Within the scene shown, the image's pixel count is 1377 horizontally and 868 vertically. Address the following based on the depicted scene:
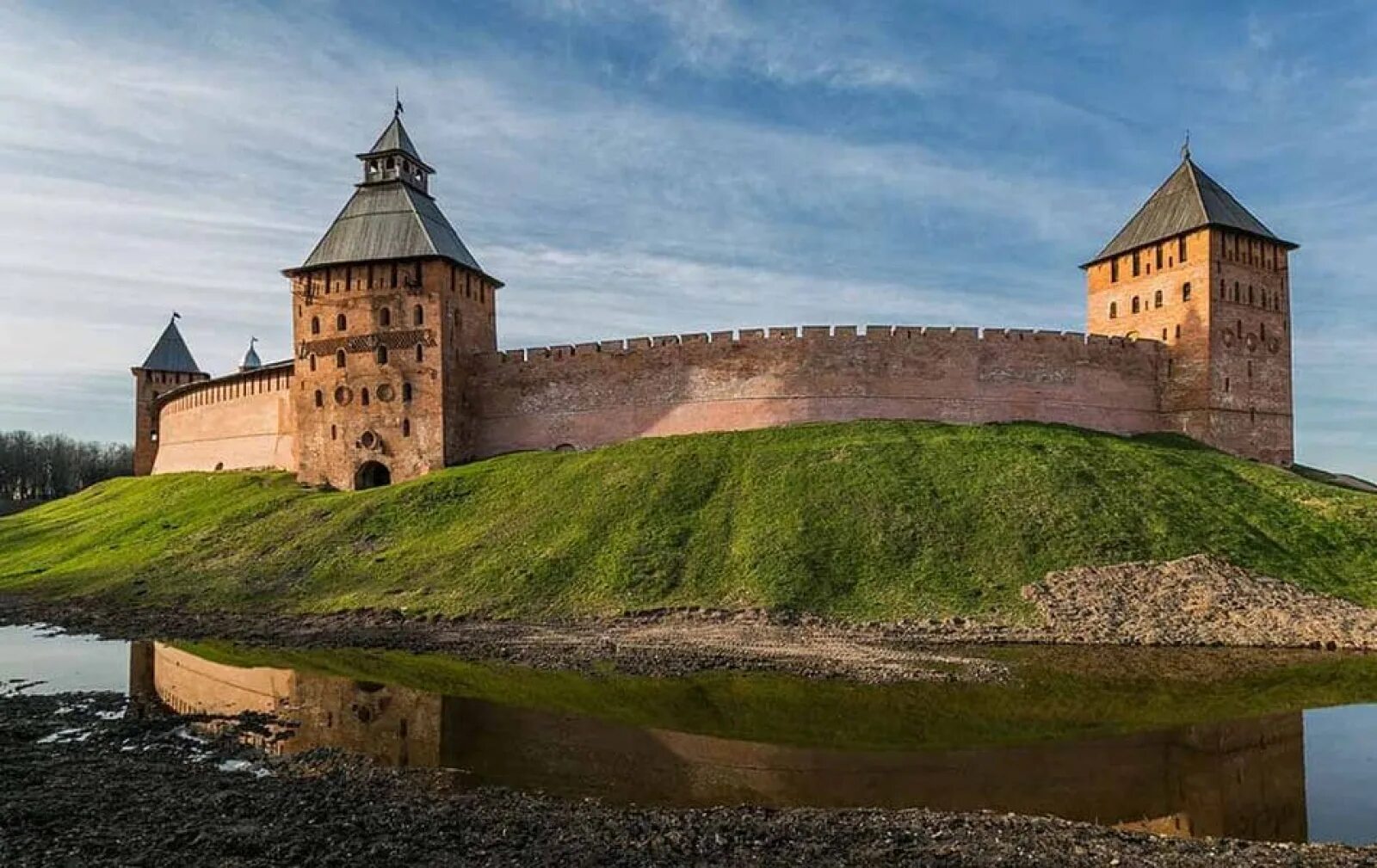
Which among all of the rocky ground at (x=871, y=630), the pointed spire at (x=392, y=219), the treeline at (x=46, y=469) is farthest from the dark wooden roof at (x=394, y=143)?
the treeline at (x=46, y=469)

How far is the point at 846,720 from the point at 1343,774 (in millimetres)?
6779

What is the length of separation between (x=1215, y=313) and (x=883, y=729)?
105ft

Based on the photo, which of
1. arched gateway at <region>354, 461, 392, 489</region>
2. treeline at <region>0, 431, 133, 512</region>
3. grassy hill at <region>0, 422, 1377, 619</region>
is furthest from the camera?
treeline at <region>0, 431, 133, 512</region>

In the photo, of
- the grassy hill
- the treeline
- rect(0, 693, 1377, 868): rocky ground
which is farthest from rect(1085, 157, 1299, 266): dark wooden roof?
the treeline

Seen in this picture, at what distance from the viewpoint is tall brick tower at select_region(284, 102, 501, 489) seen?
39.0m

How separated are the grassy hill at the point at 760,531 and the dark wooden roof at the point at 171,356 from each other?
101 feet

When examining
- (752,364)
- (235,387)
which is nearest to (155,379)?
(235,387)

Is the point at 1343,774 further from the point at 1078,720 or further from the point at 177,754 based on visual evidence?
the point at 177,754

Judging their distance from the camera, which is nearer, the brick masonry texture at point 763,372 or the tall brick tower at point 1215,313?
the brick masonry texture at point 763,372

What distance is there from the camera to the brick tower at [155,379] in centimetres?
6266

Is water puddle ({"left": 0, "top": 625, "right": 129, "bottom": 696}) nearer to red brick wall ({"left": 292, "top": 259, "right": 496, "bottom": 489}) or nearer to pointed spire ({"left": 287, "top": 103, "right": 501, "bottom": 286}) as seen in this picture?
red brick wall ({"left": 292, "top": 259, "right": 496, "bottom": 489})

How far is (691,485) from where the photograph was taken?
31.9m

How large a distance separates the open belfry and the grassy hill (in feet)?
6.14

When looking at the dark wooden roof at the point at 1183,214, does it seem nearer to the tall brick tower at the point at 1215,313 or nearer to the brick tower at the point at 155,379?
the tall brick tower at the point at 1215,313
